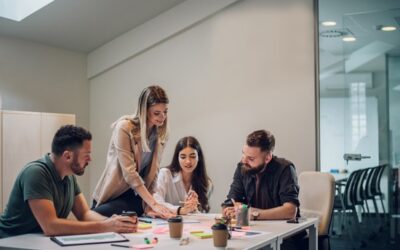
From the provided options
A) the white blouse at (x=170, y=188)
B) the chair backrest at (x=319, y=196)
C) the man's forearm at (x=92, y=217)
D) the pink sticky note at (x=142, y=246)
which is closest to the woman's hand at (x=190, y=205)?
the white blouse at (x=170, y=188)

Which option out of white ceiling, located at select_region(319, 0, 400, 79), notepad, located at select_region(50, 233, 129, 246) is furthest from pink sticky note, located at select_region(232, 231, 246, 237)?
white ceiling, located at select_region(319, 0, 400, 79)

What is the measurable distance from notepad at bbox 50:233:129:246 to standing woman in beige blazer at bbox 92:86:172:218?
69 cm

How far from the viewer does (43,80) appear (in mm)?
5199

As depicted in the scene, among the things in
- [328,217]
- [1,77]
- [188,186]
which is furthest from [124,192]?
[1,77]

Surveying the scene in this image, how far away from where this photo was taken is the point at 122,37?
5.70 meters

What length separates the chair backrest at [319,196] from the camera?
3.82m

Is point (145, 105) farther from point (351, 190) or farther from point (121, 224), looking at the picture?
point (351, 190)

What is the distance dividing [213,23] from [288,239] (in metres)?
2.71

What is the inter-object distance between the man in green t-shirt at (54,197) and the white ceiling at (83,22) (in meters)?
2.30

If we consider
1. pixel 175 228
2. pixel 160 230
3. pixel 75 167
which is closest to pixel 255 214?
pixel 160 230

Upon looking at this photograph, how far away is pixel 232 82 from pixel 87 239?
3.09m

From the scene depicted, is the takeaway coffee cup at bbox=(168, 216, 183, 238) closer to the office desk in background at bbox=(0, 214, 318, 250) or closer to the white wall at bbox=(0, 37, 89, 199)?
the office desk in background at bbox=(0, 214, 318, 250)

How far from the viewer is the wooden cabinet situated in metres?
4.30

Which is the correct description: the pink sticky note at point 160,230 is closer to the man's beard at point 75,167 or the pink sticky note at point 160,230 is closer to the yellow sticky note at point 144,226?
the yellow sticky note at point 144,226
